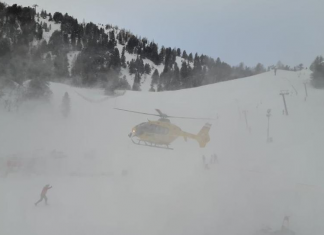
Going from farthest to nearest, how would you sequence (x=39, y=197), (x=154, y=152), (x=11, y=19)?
1. (x=11, y=19)
2. (x=154, y=152)
3. (x=39, y=197)

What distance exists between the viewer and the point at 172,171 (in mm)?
6641

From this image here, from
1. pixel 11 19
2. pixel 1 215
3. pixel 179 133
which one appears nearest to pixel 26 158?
pixel 1 215

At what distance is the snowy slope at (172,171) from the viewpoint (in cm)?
452

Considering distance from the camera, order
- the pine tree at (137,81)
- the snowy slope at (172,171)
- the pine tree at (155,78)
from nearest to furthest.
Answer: the snowy slope at (172,171) < the pine tree at (137,81) < the pine tree at (155,78)

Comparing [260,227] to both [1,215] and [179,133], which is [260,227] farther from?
[1,215]

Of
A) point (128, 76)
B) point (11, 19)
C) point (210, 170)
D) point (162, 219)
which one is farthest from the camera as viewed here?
point (128, 76)

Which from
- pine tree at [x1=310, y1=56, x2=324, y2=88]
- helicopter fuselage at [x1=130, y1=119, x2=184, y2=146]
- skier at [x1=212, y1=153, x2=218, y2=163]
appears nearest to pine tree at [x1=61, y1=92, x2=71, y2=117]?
helicopter fuselage at [x1=130, y1=119, x2=184, y2=146]

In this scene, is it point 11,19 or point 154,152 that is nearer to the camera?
point 154,152

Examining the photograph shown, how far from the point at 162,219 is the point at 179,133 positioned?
1.93 meters

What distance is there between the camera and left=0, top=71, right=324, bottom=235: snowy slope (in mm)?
4521

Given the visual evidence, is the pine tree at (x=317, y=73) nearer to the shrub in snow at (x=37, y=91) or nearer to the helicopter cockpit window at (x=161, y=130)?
the helicopter cockpit window at (x=161, y=130)

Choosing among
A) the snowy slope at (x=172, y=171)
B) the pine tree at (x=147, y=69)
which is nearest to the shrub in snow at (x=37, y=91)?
the snowy slope at (x=172, y=171)

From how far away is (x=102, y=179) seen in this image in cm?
653

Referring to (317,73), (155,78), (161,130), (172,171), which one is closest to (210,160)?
(172,171)
